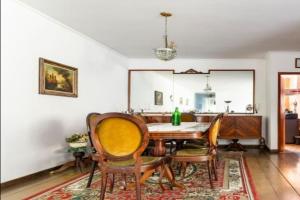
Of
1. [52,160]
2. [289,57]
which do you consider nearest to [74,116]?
[52,160]

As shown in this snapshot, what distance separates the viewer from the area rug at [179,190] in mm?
3260

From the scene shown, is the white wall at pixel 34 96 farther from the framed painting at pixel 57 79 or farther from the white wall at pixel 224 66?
the white wall at pixel 224 66

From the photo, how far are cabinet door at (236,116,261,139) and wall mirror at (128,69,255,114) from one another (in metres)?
0.55

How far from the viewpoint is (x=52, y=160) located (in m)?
4.71

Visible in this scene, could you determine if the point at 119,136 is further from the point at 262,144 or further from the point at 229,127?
the point at 262,144

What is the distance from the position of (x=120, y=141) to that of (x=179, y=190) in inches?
46.3

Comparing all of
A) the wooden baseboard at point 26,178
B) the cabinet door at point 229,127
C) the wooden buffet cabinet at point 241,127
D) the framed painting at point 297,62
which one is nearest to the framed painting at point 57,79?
the wooden baseboard at point 26,178

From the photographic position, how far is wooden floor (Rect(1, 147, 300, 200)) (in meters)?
3.44

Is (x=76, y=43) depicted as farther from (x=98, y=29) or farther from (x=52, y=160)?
(x=52, y=160)

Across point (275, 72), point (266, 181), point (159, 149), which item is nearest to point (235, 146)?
point (275, 72)

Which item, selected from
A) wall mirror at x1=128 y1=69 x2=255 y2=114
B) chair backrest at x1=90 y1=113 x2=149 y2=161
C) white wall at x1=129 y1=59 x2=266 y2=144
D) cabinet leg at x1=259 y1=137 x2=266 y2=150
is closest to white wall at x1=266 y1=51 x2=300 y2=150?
cabinet leg at x1=259 y1=137 x2=266 y2=150

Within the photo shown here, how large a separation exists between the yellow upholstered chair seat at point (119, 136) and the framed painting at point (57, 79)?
6.61ft

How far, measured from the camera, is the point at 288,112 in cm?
1014

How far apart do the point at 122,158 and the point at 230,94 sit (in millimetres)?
5737
